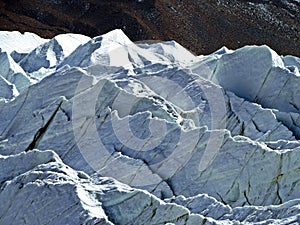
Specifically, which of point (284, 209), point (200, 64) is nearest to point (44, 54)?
point (200, 64)

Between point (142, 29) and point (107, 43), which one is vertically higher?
point (107, 43)

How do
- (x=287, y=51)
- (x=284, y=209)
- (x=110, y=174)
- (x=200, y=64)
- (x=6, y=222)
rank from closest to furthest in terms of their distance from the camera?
(x=284, y=209)
(x=6, y=222)
(x=110, y=174)
(x=200, y=64)
(x=287, y=51)

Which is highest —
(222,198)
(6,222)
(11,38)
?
(222,198)

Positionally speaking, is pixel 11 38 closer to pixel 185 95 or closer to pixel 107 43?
pixel 107 43

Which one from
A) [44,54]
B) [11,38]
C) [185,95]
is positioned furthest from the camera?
[11,38]

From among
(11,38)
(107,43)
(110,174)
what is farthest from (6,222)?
(11,38)

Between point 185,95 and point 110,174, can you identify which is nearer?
point 110,174
